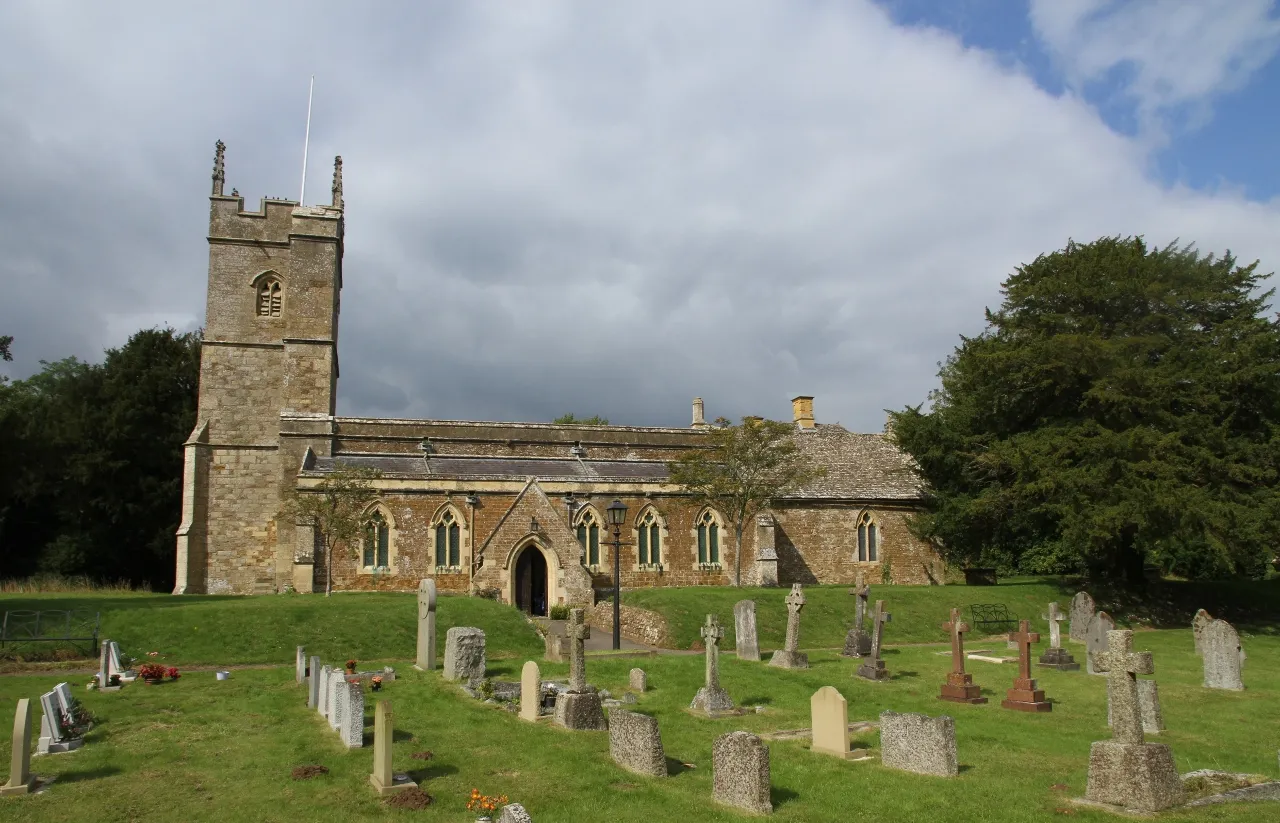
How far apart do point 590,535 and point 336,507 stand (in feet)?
28.5

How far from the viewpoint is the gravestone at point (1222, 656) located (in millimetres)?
16625

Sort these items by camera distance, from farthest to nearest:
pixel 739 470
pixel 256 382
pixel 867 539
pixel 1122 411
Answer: pixel 867 539
pixel 256 382
pixel 739 470
pixel 1122 411

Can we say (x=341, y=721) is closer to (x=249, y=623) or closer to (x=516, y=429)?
(x=249, y=623)

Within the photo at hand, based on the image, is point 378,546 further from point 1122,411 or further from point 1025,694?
point 1122,411

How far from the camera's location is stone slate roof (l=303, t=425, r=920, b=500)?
32375mm

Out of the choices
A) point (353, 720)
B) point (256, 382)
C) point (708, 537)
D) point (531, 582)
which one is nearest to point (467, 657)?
point (353, 720)

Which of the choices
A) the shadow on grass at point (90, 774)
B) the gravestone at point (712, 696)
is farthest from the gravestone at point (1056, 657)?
the shadow on grass at point (90, 774)

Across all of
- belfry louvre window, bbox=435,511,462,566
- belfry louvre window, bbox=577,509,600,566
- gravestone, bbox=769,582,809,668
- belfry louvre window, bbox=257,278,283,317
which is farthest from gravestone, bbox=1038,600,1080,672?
belfry louvre window, bbox=257,278,283,317

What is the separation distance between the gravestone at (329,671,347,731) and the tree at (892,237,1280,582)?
21.3 meters

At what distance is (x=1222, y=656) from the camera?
16.7 m

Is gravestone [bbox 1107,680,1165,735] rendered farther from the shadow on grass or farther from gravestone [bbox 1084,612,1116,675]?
the shadow on grass

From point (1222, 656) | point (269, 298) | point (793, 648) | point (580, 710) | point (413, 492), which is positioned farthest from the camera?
point (269, 298)

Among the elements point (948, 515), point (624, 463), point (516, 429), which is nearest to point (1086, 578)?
point (948, 515)

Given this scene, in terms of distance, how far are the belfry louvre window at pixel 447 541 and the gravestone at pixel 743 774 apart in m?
22.3
